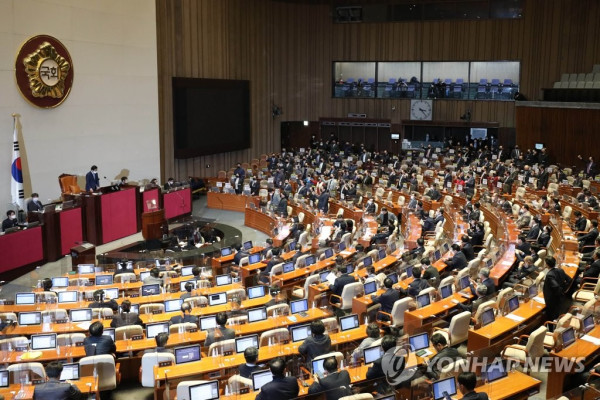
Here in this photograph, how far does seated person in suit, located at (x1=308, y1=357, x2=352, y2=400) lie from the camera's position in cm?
768

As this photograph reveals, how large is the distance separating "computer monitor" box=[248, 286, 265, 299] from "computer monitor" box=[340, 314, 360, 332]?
274 cm

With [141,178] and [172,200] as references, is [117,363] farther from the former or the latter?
[141,178]

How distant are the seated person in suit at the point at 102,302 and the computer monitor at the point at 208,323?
2.11 metres

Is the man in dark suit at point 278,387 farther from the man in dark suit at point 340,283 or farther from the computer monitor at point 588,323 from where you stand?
the man in dark suit at point 340,283

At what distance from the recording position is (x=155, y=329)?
10.5m

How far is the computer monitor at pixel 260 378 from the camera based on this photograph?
8164 mm

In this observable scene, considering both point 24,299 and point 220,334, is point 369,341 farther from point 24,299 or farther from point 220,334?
point 24,299

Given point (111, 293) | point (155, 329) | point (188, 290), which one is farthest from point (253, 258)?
point (155, 329)

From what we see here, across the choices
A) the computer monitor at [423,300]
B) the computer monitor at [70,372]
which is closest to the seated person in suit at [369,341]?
the computer monitor at [423,300]

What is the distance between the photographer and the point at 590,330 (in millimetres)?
9812

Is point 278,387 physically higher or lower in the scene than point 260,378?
higher

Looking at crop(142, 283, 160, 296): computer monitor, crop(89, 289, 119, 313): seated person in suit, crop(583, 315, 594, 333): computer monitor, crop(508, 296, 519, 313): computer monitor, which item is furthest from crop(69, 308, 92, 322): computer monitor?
crop(583, 315, 594, 333): computer monitor

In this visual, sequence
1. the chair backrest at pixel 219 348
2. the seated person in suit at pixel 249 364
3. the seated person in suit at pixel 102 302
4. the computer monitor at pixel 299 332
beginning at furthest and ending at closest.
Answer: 1. the seated person in suit at pixel 102 302
2. the computer monitor at pixel 299 332
3. the chair backrest at pixel 219 348
4. the seated person in suit at pixel 249 364

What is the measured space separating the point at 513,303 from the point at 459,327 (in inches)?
59.1
